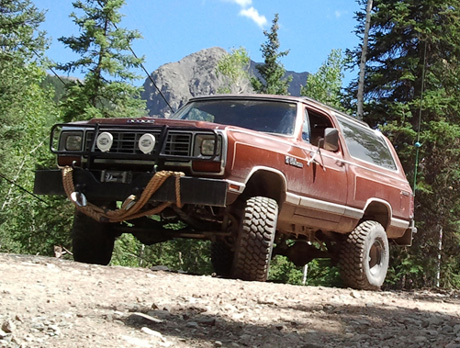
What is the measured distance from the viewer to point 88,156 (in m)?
6.12

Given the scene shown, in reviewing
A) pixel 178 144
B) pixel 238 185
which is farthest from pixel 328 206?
pixel 178 144

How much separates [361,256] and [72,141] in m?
3.80

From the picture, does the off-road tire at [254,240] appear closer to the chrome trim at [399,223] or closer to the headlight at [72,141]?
the headlight at [72,141]

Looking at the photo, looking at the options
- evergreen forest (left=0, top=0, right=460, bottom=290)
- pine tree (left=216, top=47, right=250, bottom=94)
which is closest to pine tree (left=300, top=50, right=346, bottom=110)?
pine tree (left=216, top=47, right=250, bottom=94)

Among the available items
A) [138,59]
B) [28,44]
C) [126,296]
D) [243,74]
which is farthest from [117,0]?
[243,74]

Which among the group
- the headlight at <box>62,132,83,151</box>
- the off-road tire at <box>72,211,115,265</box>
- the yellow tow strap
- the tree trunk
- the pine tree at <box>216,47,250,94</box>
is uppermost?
the pine tree at <box>216,47,250,94</box>

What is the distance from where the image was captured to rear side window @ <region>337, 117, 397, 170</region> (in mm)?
7945

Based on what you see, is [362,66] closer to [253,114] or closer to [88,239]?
[253,114]

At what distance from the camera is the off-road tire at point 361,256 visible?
7559 millimetres

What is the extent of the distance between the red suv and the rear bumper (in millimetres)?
10

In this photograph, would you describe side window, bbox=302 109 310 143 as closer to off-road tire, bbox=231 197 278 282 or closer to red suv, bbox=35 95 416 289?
red suv, bbox=35 95 416 289

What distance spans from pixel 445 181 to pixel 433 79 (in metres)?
2.79

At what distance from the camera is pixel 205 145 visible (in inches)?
224

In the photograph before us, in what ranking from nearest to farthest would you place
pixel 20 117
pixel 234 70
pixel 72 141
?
pixel 72 141, pixel 20 117, pixel 234 70
